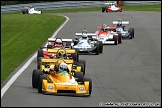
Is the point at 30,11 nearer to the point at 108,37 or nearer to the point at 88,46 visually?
the point at 108,37

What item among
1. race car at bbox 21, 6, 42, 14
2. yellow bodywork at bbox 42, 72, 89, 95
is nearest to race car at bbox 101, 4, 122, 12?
race car at bbox 21, 6, 42, 14

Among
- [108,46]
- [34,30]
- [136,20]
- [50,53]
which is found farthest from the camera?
[136,20]

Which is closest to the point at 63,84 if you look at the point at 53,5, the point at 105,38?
the point at 105,38

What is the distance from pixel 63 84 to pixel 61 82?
216 mm

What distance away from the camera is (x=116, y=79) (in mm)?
19672

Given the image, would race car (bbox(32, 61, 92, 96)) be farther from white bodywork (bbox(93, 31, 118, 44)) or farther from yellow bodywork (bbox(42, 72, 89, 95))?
white bodywork (bbox(93, 31, 118, 44))

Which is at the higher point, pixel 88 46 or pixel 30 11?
pixel 88 46

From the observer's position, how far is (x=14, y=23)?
4469cm

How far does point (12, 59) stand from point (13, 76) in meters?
5.73

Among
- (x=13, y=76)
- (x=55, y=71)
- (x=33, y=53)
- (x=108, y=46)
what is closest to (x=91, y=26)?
(x=108, y=46)

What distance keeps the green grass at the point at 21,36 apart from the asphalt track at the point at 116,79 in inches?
42.1

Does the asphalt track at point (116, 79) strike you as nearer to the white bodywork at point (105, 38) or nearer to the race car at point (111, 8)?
the white bodywork at point (105, 38)

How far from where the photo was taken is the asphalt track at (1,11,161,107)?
15.5 m

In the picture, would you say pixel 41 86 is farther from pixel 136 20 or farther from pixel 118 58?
pixel 136 20
